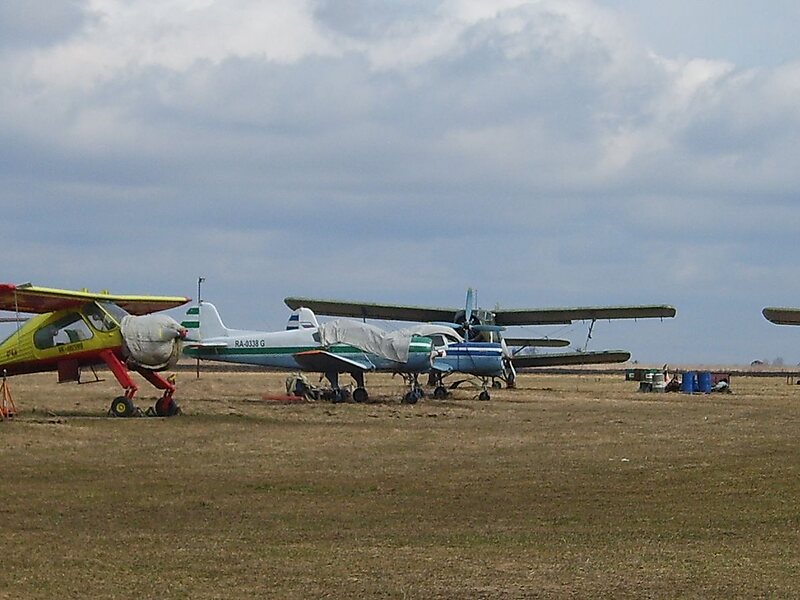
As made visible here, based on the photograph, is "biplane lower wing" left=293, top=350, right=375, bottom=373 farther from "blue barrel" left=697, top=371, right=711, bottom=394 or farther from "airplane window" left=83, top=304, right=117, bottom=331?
"blue barrel" left=697, top=371, right=711, bottom=394

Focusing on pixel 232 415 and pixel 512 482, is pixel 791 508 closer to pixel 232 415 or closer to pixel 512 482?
pixel 512 482

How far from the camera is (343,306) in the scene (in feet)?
158

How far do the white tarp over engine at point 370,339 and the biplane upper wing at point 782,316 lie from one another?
10220mm

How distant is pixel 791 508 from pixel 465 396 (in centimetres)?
2354

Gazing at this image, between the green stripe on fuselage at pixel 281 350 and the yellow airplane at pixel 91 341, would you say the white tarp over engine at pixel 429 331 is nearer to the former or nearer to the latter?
the green stripe on fuselage at pixel 281 350

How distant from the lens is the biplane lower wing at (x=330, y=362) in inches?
1211

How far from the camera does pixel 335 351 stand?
30969 millimetres

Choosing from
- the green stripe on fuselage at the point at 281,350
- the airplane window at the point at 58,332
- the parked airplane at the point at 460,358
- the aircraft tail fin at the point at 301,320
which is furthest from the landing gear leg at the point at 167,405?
the aircraft tail fin at the point at 301,320

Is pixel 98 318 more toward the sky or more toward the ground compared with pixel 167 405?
more toward the sky

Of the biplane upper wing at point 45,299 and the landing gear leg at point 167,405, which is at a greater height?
the biplane upper wing at point 45,299

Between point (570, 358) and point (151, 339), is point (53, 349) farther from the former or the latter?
point (570, 358)

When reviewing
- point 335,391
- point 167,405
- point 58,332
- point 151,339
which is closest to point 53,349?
point 58,332

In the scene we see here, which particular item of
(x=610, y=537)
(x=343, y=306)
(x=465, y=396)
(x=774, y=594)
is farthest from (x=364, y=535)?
(x=343, y=306)

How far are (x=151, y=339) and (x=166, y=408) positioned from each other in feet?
4.03
